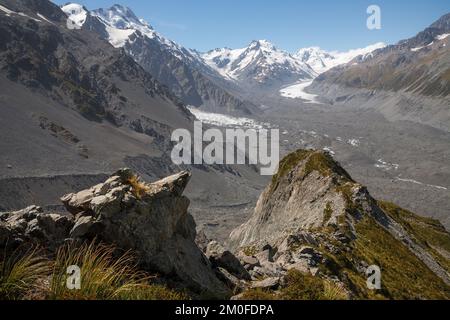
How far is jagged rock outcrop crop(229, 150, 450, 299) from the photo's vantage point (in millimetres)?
24000

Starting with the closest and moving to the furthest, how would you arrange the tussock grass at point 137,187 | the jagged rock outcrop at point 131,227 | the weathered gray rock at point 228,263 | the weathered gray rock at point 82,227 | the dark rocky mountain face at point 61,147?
1. the jagged rock outcrop at point 131,227
2. the weathered gray rock at point 82,227
3. the tussock grass at point 137,187
4. the weathered gray rock at point 228,263
5. the dark rocky mountain face at point 61,147

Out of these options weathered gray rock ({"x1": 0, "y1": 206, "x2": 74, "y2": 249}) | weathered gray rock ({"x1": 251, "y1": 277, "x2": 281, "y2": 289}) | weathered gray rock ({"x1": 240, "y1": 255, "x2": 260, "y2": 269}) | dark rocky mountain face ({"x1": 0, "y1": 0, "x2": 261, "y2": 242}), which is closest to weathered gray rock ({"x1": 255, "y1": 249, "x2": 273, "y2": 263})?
weathered gray rock ({"x1": 240, "y1": 255, "x2": 260, "y2": 269})

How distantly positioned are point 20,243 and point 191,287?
19.1ft

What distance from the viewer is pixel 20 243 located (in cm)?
1373

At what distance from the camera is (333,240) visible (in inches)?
1164

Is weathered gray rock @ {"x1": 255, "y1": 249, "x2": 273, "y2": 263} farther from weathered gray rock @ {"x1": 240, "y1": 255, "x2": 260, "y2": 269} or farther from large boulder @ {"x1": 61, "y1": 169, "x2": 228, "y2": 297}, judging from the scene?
large boulder @ {"x1": 61, "y1": 169, "x2": 228, "y2": 297}

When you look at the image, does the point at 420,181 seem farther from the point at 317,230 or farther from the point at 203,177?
the point at 317,230

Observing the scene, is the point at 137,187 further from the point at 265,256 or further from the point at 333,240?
the point at 333,240

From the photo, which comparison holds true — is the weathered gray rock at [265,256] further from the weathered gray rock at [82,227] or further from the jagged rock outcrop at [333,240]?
the weathered gray rock at [82,227]

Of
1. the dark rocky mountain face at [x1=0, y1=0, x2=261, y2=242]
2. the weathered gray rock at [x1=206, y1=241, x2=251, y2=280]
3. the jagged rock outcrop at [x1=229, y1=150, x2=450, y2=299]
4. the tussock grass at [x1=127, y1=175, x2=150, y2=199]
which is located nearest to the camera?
the tussock grass at [x1=127, y1=175, x2=150, y2=199]

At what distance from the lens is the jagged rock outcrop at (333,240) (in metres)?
24.0

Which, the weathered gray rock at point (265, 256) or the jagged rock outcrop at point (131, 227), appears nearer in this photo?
the jagged rock outcrop at point (131, 227)

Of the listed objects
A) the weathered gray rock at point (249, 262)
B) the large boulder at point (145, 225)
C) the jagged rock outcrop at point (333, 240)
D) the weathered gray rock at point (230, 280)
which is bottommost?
the jagged rock outcrop at point (333, 240)

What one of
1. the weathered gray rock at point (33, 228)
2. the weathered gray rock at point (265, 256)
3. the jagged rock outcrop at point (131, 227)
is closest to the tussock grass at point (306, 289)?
the jagged rock outcrop at point (131, 227)
